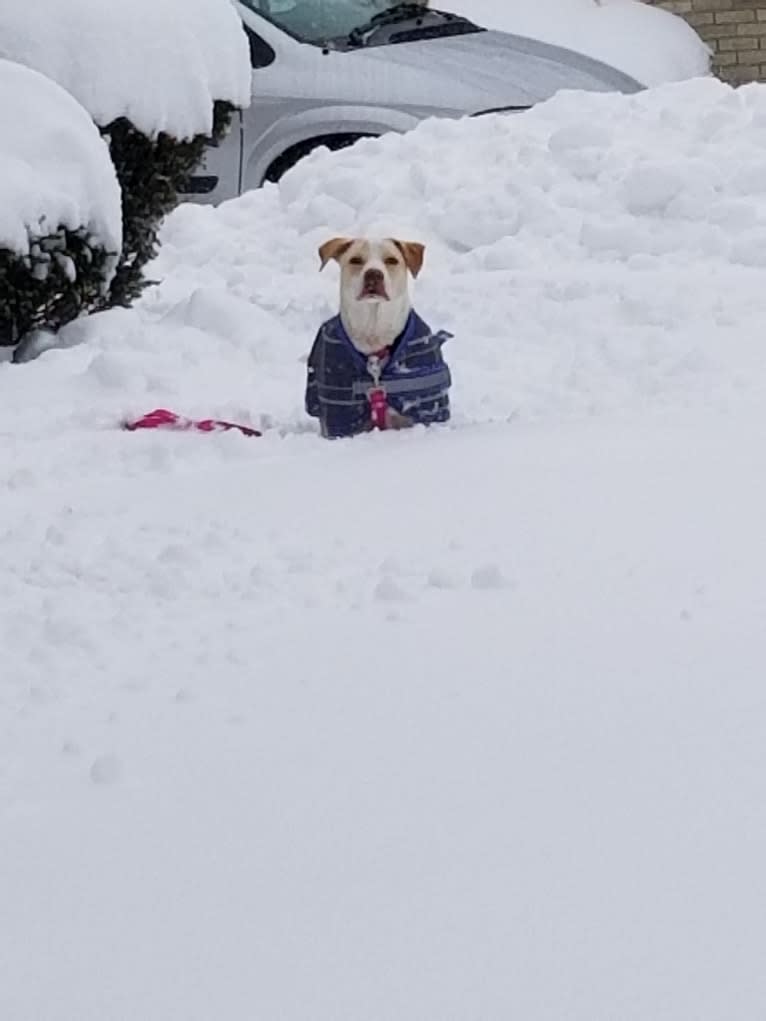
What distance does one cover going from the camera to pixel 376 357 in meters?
5.00

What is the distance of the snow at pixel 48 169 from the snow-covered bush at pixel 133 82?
276 mm

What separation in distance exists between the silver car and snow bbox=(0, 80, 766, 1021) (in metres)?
3.45

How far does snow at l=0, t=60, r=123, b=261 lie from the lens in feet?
19.5

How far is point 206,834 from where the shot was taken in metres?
2.52

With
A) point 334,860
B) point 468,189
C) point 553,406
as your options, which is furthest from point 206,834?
point 468,189

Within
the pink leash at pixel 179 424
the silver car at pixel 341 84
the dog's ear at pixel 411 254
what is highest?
the silver car at pixel 341 84

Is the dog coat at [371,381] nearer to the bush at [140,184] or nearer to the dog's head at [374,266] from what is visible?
the dog's head at [374,266]

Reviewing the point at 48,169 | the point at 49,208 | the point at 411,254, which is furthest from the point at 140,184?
the point at 411,254

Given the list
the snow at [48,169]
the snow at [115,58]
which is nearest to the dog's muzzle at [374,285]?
the snow at [48,169]

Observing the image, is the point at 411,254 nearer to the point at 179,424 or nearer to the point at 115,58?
the point at 179,424

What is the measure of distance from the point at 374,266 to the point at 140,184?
2.27 meters

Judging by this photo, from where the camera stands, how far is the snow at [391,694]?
2.20m

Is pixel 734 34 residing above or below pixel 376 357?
above

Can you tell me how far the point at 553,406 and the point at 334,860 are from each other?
2976 mm
